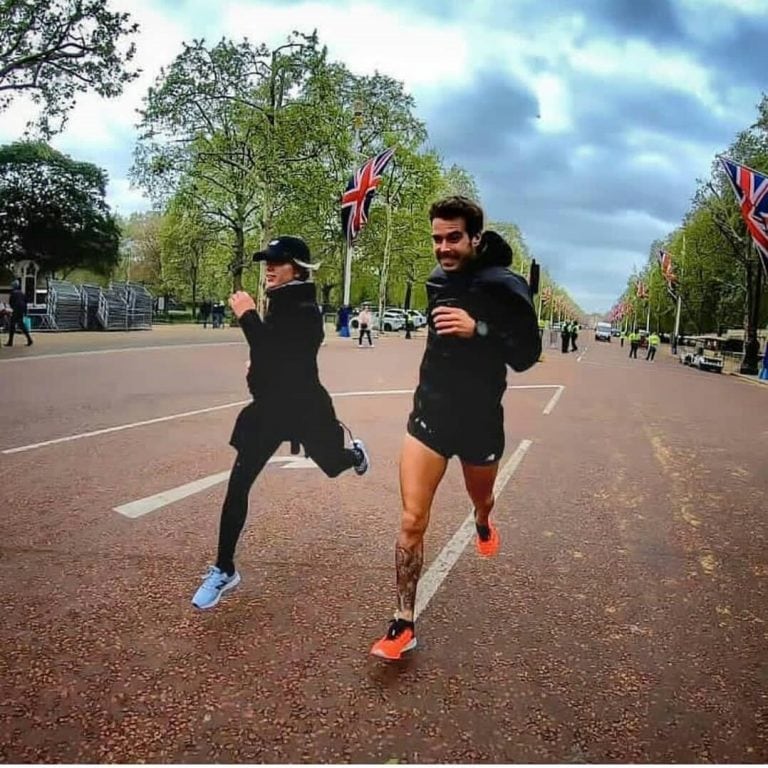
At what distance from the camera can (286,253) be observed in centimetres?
354

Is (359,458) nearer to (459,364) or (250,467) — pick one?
(250,467)

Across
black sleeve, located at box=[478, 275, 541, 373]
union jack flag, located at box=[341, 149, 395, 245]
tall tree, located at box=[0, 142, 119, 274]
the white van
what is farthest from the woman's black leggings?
the white van

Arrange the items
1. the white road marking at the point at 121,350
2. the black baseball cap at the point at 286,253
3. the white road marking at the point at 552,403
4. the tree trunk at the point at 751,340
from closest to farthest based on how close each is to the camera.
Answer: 1. the black baseball cap at the point at 286,253
2. the white road marking at the point at 552,403
3. the white road marking at the point at 121,350
4. the tree trunk at the point at 751,340

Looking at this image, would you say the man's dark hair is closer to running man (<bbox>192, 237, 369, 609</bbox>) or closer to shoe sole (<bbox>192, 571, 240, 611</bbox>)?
running man (<bbox>192, 237, 369, 609</bbox>)

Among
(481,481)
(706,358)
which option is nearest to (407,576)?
(481,481)

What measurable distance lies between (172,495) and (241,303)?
338cm

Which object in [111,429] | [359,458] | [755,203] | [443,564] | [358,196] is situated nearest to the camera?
[359,458]

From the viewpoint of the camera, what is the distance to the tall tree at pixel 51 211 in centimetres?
6166

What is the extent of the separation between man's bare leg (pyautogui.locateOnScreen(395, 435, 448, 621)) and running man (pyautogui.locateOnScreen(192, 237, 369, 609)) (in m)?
0.57

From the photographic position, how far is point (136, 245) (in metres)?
87.9

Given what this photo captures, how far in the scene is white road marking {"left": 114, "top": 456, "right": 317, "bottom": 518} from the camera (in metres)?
5.93

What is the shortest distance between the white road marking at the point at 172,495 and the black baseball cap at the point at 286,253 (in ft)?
6.90

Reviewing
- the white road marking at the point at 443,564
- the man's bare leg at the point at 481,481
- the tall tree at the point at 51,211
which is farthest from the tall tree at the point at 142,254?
the man's bare leg at the point at 481,481

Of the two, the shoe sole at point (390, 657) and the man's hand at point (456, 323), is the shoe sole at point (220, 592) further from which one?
the man's hand at point (456, 323)
